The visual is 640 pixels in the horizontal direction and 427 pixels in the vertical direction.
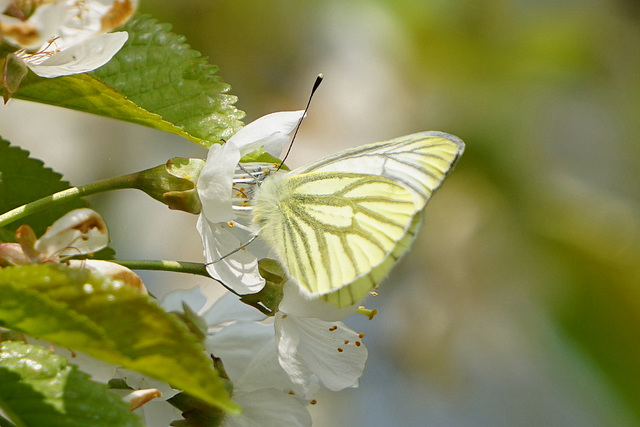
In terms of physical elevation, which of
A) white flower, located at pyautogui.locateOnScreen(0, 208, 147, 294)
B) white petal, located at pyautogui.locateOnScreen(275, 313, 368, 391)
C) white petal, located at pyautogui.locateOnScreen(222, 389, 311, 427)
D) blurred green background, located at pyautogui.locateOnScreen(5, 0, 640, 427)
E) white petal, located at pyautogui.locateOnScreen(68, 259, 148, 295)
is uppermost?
white flower, located at pyautogui.locateOnScreen(0, 208, 147, 294)

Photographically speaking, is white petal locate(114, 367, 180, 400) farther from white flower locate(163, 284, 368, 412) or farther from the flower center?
the flower center

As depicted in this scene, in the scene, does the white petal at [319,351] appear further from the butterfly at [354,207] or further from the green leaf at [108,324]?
the green leaf at [108,324]

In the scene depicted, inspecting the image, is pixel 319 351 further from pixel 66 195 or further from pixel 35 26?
pixel 35 26

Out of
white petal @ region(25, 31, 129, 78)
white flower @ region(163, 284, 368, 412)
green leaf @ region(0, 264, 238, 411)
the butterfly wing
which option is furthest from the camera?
the butterfly wing

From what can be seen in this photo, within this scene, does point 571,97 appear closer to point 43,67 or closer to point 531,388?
point 531,388

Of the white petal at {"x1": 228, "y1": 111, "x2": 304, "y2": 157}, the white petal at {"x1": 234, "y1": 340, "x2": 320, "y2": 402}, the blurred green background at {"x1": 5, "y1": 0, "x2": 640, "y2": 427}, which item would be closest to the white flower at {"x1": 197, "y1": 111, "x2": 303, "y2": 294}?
the white petal at {"x1": 228, "y1": 111, "x2": 304, "y2": 157}

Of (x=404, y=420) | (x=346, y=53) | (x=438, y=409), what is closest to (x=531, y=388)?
(x=438, y=409)

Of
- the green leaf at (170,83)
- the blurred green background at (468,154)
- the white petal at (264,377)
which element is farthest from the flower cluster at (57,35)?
the blurred green background at (468,154)

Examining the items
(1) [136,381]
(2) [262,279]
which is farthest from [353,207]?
(1) [136,381]
